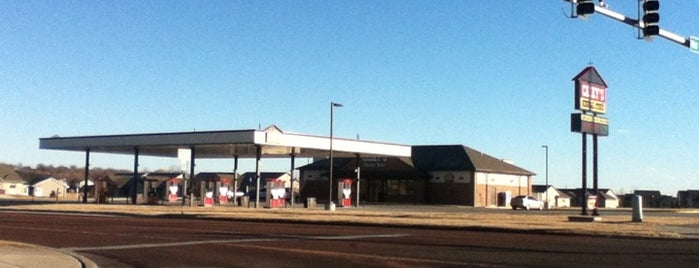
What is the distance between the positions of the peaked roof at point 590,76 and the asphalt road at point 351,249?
15.5 metres

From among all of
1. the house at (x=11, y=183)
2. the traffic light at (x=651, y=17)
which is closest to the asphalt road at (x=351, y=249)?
the traffic light at (x=651, y=17)

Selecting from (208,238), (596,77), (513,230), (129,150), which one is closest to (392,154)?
(129,150)

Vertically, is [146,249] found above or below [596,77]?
below

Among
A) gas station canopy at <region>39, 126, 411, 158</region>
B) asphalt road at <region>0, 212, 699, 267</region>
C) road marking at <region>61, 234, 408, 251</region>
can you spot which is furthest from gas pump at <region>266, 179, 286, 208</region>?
road marking at <region>61, 234, 408, 251</region>

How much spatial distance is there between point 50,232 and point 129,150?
4168cm

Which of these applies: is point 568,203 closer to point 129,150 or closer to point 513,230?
point 129,150

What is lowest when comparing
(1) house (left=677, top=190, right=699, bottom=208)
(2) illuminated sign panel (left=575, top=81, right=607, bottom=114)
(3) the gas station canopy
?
(1) house (left=677, top=190, right=699, bottom=208)

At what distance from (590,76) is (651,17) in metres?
22.6

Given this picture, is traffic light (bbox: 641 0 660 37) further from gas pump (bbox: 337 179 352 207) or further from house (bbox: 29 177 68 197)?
house (bbox: 29 177 68 197)

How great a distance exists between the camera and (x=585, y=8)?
16.2m

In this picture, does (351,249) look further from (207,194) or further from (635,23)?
(207,194)

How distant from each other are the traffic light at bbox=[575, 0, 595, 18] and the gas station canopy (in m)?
37.0

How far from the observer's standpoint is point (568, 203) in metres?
108

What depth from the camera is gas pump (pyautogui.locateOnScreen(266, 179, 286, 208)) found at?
5481 cm
